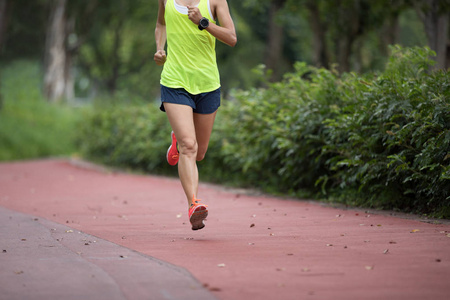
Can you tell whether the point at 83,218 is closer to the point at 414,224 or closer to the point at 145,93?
the point at 414,224

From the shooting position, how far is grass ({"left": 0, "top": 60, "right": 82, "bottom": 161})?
25.5 m

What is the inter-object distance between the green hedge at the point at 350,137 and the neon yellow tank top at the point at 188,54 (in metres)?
2.09

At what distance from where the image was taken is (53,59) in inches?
1409

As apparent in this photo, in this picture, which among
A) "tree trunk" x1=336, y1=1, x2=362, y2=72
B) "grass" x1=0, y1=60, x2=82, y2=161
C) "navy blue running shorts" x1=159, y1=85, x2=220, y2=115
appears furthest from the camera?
"grass" x1=0, y1=60, x2=82, y2=161

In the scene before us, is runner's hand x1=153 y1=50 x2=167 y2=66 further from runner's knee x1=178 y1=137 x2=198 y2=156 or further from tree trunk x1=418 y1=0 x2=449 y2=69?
tree trunk x1=418 y1=0 x2=449 y2=69

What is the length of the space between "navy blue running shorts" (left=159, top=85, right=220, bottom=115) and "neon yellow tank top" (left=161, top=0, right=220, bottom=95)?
52mm

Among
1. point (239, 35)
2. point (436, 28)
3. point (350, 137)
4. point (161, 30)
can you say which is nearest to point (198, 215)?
point (161, 30)

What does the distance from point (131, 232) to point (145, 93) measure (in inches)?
1808

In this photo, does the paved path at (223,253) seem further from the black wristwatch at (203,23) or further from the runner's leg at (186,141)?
the black wristwatch at (203,23)

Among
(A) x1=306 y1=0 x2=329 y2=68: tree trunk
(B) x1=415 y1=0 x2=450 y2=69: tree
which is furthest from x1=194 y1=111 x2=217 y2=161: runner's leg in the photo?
(A) x1=306 y1=0 x2=329 y2=68: tree trunk

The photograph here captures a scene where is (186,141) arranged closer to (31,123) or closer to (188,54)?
(188,54)

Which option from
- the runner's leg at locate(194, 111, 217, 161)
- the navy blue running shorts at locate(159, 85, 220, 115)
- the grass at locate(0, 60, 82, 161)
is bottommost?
the grass at locate(0, 60, 82, 161)

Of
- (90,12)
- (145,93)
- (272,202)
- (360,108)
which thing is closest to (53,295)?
(360,108)

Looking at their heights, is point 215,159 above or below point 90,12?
below
